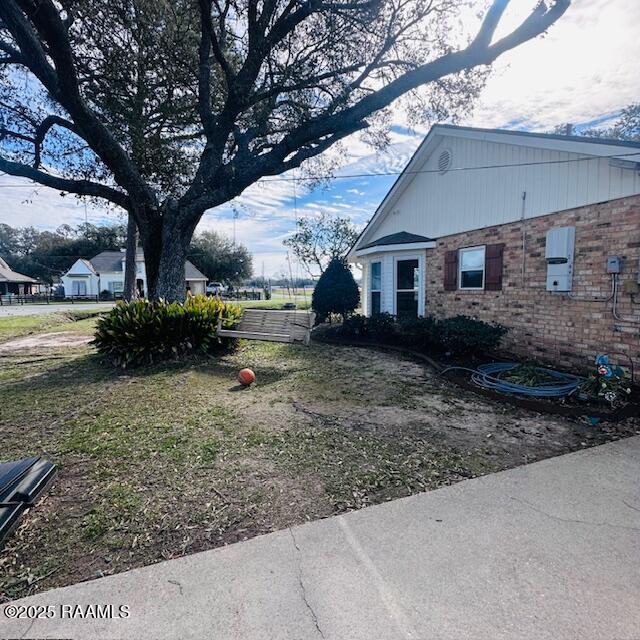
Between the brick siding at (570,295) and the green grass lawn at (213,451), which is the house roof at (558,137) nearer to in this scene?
the brick siding at (570,295)

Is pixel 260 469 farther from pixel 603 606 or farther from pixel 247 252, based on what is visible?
pixel 247 252

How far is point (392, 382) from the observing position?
581cm

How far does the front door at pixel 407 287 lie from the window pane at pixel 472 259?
1.52m

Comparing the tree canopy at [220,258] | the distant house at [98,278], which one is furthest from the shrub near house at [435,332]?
the tree canopy at [220,258]

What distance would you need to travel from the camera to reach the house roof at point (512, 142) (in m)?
5.21

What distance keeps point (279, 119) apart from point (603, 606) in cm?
1169

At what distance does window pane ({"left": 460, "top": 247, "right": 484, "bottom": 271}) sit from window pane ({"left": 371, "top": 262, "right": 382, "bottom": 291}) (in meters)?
2.84

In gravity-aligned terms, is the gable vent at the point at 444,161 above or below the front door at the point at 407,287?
above

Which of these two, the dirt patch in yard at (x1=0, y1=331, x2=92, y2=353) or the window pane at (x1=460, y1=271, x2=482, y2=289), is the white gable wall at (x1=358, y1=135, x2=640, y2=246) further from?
the dirt patch in yard at (x1=0, y1=331, x2=92, y2=353)

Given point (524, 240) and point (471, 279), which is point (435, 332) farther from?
point (524, 240)

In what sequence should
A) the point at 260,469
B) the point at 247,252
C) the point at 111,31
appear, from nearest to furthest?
the point at 260,469
the point at 111,31
the point at 247,252

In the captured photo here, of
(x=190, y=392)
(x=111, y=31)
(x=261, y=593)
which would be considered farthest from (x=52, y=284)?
(x=261, y=593)

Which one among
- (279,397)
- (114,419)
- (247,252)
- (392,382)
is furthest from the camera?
(247,252)

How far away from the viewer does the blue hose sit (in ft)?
15.8
